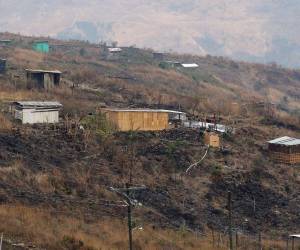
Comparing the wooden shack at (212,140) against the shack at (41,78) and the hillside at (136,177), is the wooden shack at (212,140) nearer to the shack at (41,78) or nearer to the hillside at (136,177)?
the hillside at (136,177)

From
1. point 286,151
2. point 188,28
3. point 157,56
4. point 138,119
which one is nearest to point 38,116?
point 138,119

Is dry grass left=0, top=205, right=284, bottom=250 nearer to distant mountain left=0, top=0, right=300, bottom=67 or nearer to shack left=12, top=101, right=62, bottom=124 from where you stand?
shack left=12, top=101, right=62, bottom=124

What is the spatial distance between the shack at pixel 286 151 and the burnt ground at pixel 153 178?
1.65ft

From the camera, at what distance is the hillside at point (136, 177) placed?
1730 centimetres

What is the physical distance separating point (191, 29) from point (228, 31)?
36.4ft

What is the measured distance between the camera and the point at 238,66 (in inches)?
2741

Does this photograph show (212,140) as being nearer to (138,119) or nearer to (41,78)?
(138,119)

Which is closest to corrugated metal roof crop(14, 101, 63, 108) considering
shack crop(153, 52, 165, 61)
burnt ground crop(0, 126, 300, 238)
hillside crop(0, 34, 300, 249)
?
hillside crop(0, 34, 300, 249)

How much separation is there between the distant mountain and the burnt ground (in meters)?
122

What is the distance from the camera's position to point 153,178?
74.2ft

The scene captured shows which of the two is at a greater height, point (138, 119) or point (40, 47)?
point (40, 47)

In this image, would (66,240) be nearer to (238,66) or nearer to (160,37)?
(238,66)

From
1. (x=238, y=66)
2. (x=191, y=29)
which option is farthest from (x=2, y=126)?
(x=191, y=29)

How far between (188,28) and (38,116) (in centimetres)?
15215
